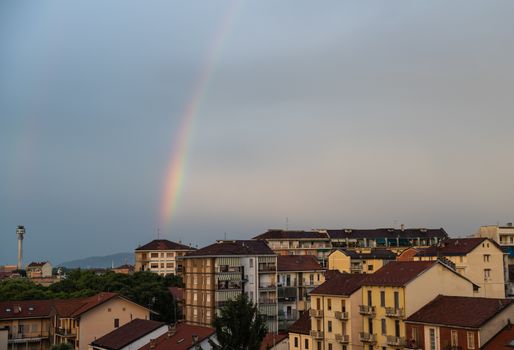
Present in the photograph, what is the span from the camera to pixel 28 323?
83.4 meters

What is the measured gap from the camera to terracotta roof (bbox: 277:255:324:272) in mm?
91250

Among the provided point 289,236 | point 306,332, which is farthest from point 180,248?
point 306,332

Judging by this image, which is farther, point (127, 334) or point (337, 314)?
point (127, 334)

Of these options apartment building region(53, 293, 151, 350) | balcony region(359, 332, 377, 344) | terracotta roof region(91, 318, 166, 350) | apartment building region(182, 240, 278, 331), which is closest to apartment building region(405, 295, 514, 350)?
balcony region(359, 332, 377, 344)

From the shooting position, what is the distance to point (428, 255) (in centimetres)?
9450

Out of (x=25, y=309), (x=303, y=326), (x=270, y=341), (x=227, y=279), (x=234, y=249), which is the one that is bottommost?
(x=270, y=341)

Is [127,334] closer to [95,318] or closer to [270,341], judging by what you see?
[95,318]

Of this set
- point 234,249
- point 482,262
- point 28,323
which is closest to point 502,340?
point 234,249

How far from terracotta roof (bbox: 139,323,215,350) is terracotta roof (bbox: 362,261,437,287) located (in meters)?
15.0

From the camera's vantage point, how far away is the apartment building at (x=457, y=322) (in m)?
44.7

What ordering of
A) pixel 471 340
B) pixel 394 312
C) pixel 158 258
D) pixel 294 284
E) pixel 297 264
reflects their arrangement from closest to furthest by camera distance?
pixel 471 340 < pixel 394 312 < pixel 294 284 < pixel 297 264 < pixel 158 258

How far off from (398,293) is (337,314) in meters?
7.85

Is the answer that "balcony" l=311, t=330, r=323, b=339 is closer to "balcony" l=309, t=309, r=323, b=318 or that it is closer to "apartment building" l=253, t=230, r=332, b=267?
"balcony" l=309, t=309, r=323, b=318

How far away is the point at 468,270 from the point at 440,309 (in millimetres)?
39705
